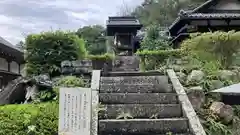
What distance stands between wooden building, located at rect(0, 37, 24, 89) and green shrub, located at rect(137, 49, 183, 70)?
9936 millimetres

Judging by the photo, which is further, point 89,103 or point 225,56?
point 225,56

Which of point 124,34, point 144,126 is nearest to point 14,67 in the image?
point 124,34

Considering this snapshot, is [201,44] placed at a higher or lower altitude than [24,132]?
higher

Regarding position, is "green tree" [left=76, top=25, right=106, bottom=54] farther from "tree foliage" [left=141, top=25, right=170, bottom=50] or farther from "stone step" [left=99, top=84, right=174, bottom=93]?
"stone step" [left=99, top=84, right=174, bottom=93]

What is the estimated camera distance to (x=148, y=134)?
6539mm

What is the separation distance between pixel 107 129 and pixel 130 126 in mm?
449

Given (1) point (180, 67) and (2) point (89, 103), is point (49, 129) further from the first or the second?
(1) point (180, 67)

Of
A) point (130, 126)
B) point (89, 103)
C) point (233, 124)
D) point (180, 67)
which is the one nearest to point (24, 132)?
point (89, 103)

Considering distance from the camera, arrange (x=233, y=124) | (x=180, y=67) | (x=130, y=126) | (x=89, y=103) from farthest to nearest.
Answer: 1. (x=180, y=67)
2. (x=233, y=124)
3. (x=130, y=126)
4. (x=89, y=103)

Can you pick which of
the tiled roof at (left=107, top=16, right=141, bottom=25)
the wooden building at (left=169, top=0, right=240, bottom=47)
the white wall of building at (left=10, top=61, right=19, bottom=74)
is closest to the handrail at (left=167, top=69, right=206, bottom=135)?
the wooden building at (left=169, top=0, right=240, bottom=47)

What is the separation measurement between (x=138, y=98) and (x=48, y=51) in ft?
14.9

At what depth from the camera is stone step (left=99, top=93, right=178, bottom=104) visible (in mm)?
7510

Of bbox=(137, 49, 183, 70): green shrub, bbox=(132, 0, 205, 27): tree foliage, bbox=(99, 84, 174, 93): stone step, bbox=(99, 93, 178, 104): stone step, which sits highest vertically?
bbox=(132, 0, 205, 27): tree foliage

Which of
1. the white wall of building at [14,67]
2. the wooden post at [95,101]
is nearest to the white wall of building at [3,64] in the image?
the white wall of building at [14,67]
